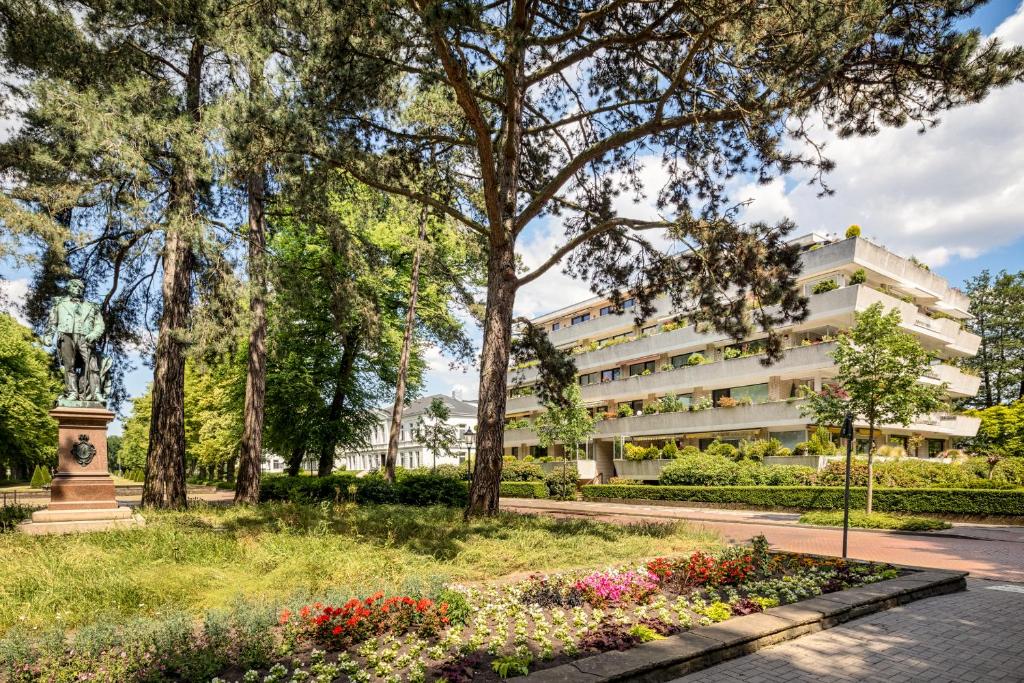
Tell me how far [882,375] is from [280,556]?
18348 mm

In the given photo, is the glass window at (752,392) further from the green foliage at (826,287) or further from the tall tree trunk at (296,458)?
the tall tree trunk at (296,458)

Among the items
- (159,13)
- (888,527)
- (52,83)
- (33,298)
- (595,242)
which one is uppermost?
(159,13)

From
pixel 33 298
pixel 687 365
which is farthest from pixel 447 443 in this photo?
pixel 33 298

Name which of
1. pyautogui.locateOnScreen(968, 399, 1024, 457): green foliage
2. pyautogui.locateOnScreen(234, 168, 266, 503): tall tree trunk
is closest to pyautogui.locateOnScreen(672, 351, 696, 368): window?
pyautogui.locateOnScreen(968, 399, 1024, 457): green foliage

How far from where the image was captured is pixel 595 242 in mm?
14727

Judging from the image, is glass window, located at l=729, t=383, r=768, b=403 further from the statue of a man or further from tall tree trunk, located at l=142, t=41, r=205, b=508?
the statue of a man

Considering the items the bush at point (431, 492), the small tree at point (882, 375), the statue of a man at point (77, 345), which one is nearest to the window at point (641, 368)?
the small tree at point (882, 375)

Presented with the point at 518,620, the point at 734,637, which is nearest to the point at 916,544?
the point at 734,637

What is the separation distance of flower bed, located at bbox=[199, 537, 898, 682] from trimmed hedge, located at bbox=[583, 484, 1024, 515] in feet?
52.5

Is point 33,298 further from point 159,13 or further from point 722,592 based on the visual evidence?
point 722,592

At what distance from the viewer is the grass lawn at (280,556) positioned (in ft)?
20.1

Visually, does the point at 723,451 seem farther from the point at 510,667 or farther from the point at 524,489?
the point at 510,667

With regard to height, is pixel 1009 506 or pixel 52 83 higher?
pixel 52 83

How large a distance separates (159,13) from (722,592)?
13.9 metres
